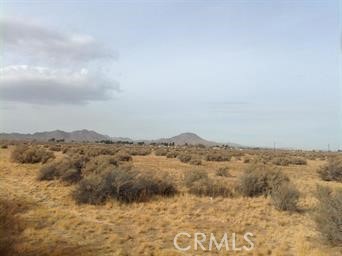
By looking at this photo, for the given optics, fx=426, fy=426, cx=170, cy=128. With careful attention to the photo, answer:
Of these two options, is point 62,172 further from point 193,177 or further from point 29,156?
point 29,156

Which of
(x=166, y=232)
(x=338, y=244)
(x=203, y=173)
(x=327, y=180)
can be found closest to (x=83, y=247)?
(x=166, y=232)

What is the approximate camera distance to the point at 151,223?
1448 centimetres

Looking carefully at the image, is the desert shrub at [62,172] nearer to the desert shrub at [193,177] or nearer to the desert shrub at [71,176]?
the desert shrub at [71,176]

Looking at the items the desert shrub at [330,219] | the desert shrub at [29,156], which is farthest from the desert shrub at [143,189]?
the desert shrub at [29,156]

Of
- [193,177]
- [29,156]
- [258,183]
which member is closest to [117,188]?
[193,177]

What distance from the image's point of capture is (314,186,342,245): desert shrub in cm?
1161

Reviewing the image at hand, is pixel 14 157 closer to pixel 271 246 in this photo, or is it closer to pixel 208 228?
pixel 208 228

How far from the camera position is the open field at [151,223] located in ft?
37.6

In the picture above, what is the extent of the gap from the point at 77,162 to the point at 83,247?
15692 millimetres

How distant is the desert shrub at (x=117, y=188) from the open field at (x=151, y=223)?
1.73ft

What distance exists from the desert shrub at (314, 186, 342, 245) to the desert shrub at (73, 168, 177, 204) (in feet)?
27.3

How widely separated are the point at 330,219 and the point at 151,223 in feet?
18.9

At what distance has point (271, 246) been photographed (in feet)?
39.1

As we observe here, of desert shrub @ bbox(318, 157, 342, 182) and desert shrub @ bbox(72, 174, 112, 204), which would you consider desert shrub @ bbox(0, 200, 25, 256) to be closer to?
desert shrub @ bbox(72, 174, 112, 204)
